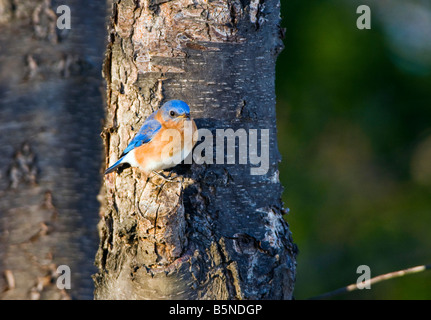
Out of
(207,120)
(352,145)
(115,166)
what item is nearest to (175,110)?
(207,120)

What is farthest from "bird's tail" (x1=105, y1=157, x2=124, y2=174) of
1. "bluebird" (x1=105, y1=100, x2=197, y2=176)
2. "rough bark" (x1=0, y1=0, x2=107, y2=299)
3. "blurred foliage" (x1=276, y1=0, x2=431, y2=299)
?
"blurred foliage" (x1=276, y1=0, x2=431, y2=299)

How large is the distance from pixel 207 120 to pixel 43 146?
121 cm

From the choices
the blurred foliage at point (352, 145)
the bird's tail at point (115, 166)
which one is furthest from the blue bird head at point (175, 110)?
the blurred foliage at point (352, 145)

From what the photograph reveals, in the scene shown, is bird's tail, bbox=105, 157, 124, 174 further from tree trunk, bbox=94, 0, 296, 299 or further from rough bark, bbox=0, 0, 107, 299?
rough bark, bbox=0, 0, 107, 299

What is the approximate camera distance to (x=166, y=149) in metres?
2.31

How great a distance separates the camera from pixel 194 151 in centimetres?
222

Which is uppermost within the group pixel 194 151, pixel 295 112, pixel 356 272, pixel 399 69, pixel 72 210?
pixel 399 69

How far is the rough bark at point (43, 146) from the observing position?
2924 mm

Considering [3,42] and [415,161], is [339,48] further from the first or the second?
[3,42]

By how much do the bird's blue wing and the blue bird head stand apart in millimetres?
76

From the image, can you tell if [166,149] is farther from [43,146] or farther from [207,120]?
[43,146]

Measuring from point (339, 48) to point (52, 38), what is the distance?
2612mm

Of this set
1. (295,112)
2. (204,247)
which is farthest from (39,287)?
(295,112)
